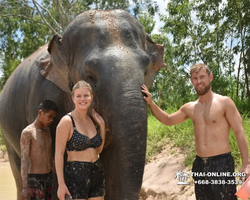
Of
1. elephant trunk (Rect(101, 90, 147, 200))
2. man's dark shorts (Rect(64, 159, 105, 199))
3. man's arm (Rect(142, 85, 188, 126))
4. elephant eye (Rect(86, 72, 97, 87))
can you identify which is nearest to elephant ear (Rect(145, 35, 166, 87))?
man's arm (Rect(142, 85, 188, 126))

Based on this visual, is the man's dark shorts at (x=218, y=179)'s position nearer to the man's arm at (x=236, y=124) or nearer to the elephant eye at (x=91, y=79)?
the man's arm at (x=236, y=124)

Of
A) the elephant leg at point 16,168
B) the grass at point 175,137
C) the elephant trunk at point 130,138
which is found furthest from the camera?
the grass at point 175,137

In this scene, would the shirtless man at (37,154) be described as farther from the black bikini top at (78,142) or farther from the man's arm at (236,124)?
the man's arm at (236,124)

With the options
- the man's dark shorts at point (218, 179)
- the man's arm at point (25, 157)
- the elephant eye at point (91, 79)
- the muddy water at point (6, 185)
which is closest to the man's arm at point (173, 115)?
the man's dark shorts at point (218, 179)

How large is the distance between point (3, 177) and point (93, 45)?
866 centimetres

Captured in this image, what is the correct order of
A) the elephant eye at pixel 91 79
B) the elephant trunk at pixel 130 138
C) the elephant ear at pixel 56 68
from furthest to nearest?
the elephant ear at pixel 56 68 → the elephant eye at pixel 91 79 → the elephant trunk at pixel 130 138

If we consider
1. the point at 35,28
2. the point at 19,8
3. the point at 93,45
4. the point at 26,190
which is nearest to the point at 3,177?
the point at 26,190

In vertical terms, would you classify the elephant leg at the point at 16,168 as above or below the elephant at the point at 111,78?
below

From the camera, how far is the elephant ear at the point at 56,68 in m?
3.66

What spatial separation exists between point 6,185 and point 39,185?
6293mm

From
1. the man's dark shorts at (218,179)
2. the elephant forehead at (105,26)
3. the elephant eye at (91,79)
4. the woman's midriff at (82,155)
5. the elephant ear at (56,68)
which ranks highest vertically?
the elephant forehead at (105,26)

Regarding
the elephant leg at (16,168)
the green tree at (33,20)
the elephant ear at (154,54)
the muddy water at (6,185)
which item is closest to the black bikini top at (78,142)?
the elephant ear at (154,54)

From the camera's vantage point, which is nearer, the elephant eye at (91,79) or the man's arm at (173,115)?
the elephant eye at (91,79)

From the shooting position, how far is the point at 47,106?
3.70m
